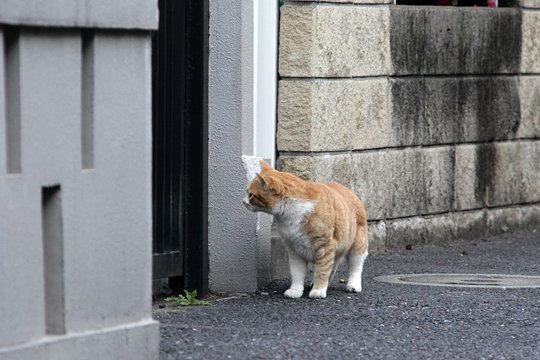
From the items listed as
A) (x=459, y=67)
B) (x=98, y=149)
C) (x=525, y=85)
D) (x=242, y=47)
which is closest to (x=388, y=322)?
(x=242, y=47)

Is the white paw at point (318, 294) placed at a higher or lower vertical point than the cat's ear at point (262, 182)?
lower

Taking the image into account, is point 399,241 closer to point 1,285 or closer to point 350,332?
point 350,332

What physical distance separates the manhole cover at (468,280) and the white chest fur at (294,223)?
1.31m

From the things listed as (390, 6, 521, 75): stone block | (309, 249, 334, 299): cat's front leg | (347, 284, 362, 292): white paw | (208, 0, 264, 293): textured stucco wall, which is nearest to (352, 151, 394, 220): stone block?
(390, 6, 521, 75): stone block

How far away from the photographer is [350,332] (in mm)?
7309

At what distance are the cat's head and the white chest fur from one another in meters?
0.05

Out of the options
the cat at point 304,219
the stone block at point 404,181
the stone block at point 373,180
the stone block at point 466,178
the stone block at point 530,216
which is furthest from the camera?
the stone block at point 530,216

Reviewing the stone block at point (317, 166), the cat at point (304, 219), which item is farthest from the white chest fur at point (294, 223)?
the stone block at point (317, 166)

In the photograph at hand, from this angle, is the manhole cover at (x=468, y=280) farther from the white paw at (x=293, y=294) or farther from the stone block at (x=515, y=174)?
the stone block at (x=515, y=174)

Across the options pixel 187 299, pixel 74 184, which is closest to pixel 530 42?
pixel 187 299

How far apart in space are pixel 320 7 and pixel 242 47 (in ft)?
5.37

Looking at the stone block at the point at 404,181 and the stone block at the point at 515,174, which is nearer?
the stone block at the point at 404,181

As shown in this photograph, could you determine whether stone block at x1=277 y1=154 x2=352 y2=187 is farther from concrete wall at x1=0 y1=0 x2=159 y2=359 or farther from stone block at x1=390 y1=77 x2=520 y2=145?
concrete wall at x1=0 y1=0 x2=159 y2=359

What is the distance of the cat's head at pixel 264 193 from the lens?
8.26 meters
